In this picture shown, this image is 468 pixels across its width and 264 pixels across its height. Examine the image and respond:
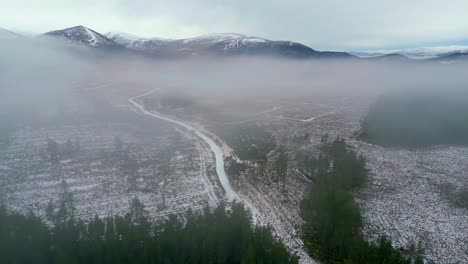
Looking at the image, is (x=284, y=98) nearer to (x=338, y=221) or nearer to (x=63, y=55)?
(x=338, y=221)

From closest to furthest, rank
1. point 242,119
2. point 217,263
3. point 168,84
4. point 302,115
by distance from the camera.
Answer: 1. point 217,263
2. point 242,119
3. point 302,115
4. point 168,84

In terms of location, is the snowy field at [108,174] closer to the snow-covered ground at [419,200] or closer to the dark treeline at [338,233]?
the dark treeline at [338,233]

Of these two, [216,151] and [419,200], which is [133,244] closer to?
[419,200]

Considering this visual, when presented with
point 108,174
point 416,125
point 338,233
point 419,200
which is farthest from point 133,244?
point 416,125

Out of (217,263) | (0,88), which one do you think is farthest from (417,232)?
(0,88)

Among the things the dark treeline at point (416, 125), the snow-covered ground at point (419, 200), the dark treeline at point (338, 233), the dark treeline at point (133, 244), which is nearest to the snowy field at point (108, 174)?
the dark treeline at point (133, 244)
